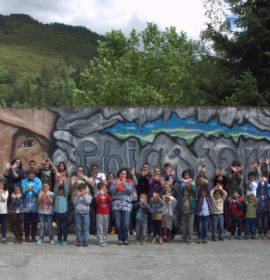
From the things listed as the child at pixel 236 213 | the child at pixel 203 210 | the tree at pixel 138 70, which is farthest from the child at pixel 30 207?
the tree at pixel 138 70

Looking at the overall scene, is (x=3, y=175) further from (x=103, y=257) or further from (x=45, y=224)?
(x=103, y=257)

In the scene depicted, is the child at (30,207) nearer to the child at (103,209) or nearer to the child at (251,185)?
the child at (103,209)

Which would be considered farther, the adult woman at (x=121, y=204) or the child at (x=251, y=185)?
the child at (x=251, y=185)

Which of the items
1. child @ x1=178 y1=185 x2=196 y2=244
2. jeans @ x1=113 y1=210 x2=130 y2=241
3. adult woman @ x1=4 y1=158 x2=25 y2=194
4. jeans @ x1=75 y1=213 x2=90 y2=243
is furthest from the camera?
adult woman @ x1=4 y1=158 x2=25 y2=194

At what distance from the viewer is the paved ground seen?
335 inches

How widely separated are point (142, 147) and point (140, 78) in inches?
1074

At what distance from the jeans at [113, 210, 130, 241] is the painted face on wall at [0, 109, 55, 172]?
2650mm

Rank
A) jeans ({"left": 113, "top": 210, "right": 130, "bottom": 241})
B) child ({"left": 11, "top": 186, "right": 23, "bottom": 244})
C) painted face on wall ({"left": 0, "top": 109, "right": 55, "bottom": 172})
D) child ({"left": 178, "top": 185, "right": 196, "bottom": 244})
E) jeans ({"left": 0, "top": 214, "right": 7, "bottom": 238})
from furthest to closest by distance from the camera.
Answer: painted face on wall ({"left": 0, "top": 109, "right": 55, "bottom": 172})
child ({"left": 178, "top": 185, "right": 196, "bottom": 244})
jeans ({"left": 0, "top": 214, "right": 7, "bottom": 238})
child ({"left": 11, "top": 186, "right": 23, "bottom": 244})
jeans ({"left": 113, "top": 210, "right": 130, "bottom": 241})

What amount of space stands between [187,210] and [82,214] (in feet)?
7.67

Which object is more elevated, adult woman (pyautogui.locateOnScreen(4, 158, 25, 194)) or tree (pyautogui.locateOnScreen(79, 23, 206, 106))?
tree (pyautogui.locateOnScreen(79, 23, 206, 106))

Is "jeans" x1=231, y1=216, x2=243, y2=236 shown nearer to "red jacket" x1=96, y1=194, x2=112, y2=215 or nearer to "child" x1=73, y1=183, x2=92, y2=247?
"red jacket" x1=96, y1=194, x2=112, y2=215

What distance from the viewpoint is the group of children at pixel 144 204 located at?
1175cm

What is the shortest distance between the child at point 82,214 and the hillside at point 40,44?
10835cm

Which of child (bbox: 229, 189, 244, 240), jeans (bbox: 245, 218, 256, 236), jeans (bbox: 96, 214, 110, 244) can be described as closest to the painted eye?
jeans (bbox: 96, 214, 110, 244)
